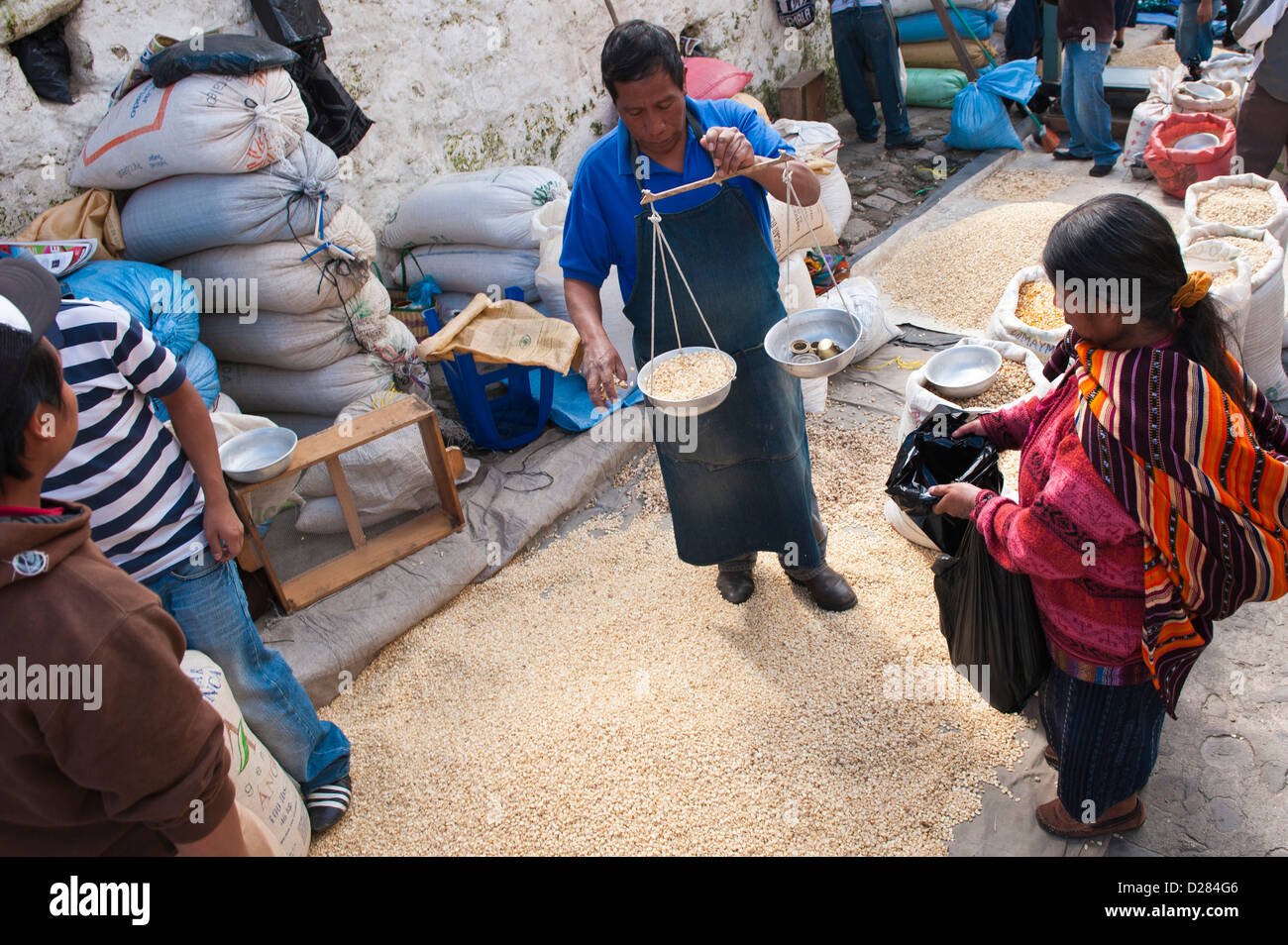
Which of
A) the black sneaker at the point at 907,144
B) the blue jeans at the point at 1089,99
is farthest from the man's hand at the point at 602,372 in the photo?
the black sneaker at the point at 907,144

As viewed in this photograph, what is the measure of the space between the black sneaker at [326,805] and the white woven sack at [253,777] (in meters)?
0.11

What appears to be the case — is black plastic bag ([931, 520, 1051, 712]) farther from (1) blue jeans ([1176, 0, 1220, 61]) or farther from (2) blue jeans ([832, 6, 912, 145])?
(1) blue jeans ([1176, 0, 1220, 61])

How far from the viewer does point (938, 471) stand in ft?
7.78

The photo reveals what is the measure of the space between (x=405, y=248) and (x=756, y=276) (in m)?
2.78

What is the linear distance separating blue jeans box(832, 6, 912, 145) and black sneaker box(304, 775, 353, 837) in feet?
21.0

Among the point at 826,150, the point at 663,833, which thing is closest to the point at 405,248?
the point at 826,150

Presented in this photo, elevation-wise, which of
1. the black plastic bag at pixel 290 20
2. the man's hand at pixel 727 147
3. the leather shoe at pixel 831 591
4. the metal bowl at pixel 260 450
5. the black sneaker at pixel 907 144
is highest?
the black plastic bag at pixel 290 20

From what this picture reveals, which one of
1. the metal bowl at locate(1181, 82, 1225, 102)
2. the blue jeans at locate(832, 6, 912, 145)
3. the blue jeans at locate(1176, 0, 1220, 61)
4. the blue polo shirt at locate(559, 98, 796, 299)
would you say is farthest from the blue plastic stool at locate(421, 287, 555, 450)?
the blue jeans at locate(1176, 0, 1220, 61)

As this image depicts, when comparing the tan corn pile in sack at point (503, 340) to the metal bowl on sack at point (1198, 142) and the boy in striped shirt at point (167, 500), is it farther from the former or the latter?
the metal bowl on sack at point (1198, 142)

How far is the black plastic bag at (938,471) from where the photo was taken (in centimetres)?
225

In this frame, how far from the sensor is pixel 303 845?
2428 mm

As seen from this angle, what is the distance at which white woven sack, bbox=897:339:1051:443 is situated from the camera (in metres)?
3.04

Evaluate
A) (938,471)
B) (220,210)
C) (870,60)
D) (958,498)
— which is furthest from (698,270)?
(870,60)

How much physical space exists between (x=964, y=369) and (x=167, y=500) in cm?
266
